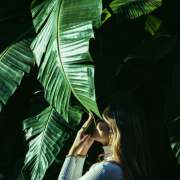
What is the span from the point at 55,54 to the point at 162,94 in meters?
0.91

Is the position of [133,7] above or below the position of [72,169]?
above

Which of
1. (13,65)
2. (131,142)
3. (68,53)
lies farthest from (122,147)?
(13,65)

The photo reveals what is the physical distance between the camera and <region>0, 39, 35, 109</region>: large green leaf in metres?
4.45

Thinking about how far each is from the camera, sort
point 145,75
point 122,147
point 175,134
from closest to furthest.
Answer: point 122,147 < point 175,134 < point 145,75

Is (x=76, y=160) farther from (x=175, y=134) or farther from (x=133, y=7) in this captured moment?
(x=133, y=7)

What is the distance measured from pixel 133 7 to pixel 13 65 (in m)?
0.83

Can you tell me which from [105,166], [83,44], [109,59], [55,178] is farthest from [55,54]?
[55,178]

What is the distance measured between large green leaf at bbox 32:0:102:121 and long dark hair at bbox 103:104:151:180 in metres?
0.16

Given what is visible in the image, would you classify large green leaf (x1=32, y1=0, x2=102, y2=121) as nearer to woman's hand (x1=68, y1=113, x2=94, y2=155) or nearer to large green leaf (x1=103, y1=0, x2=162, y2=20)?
woman's hand (x1=68, y1=113, x2=94, y2=155)

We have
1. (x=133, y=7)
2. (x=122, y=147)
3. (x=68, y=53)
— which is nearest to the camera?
(x=122, y=147)

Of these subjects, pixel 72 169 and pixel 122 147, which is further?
pixel 72 169

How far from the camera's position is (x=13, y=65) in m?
4.57

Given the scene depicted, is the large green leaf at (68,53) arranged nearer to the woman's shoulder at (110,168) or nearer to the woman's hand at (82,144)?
the woman's hand at (82,144)

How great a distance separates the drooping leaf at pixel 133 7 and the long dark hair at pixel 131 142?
2.52ft
